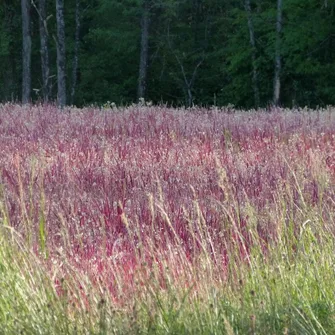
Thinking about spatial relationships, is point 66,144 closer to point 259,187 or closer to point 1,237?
point 259,187

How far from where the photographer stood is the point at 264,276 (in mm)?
3588

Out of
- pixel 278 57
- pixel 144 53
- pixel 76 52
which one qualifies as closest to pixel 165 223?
pixel 278 57

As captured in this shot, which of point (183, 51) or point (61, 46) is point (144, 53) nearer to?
point (183, 51)

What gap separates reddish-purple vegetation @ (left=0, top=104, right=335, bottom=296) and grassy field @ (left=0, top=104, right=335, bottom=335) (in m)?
0.03

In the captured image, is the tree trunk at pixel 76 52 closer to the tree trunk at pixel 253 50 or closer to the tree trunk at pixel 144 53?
the tree trunk at pixel 144 53

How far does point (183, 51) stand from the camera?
38.6m

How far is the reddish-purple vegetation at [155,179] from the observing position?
15.6 ft

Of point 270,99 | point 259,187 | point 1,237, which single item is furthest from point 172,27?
point 1,237

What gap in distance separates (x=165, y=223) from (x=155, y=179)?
4.87 feet

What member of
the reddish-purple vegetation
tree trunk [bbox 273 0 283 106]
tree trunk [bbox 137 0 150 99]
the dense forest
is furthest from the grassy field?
tree trunk [bbox 137 0 150 99]

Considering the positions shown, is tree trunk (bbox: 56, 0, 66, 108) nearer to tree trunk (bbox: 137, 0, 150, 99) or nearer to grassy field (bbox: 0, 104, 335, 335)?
tree trunk (bbox: 137, 0, 150, 99)

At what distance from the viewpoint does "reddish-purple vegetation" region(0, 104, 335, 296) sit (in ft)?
15.6

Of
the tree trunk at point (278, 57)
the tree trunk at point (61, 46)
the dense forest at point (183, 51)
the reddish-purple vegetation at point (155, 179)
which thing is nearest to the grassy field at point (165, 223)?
the reddish-purple vegetation at point (155, 179)

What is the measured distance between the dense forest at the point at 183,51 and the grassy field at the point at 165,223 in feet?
58.8
